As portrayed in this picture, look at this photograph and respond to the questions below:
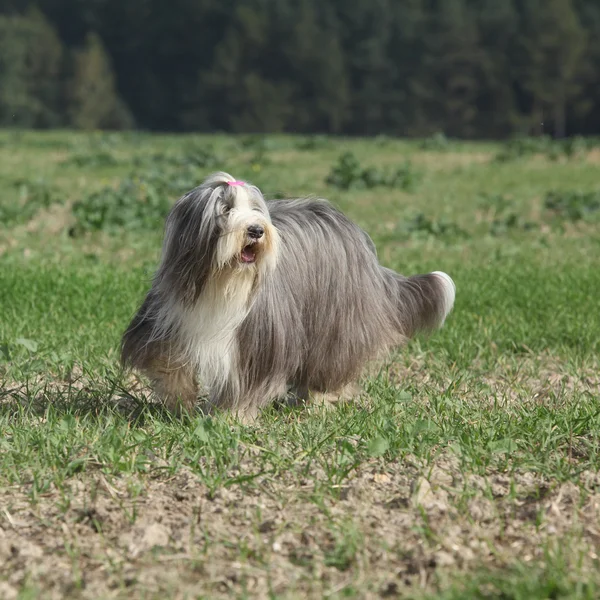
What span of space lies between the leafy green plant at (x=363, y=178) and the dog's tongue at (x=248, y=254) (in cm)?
1223

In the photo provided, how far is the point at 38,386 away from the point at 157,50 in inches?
2825

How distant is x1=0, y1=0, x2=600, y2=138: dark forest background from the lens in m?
60.6

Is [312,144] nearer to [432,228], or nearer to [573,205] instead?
[573,205]

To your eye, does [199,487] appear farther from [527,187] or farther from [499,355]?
[527,187]

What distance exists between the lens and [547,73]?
199 feet

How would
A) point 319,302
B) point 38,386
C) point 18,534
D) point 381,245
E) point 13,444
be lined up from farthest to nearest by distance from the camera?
1. point 381,245
2. point 38,386
3. point 319,302
4. point 13,444
5. point 18,534

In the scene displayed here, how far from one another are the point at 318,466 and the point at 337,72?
62.7 metres

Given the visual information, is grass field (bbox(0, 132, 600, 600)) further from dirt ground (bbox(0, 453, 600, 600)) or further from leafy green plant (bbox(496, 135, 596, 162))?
leafy green plant (bbox(496, 135, 596, 162))

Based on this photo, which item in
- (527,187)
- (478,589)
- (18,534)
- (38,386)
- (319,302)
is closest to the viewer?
(478,589)

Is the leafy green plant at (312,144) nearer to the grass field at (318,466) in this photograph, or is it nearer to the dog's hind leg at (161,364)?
the grass field at (318,466)

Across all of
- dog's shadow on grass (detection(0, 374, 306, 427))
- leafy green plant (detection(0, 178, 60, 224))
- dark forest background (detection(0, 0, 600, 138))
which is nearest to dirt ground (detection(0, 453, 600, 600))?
dog's shadow on grass (detection(0, 374, 306, 427))

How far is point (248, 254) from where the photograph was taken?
4.89m

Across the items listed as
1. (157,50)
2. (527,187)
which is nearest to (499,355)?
(527,187)

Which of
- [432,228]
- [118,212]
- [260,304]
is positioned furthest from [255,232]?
[432,228]
